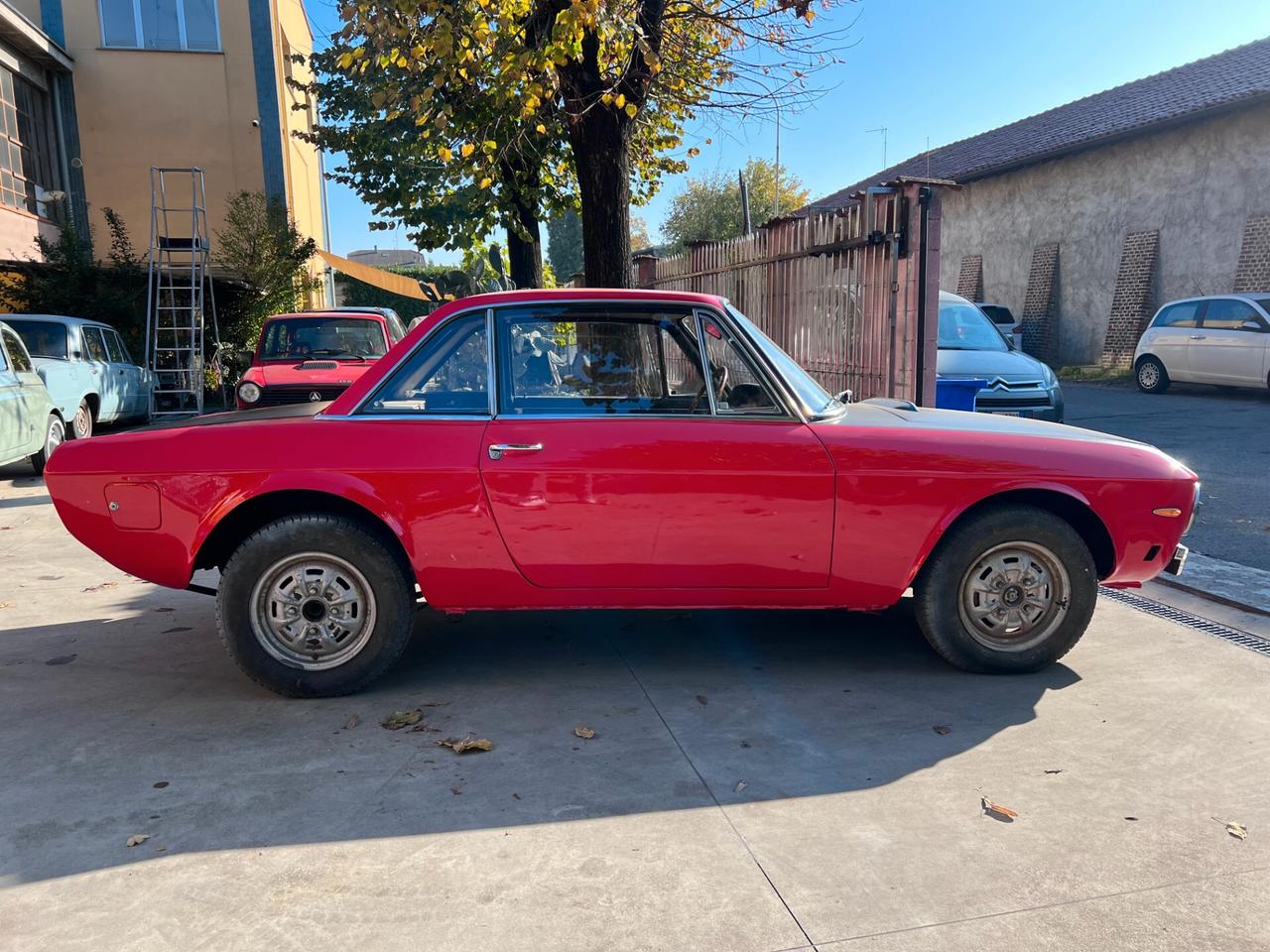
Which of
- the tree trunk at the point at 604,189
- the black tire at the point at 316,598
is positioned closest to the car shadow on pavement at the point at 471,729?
the black tire at the point at 316,598

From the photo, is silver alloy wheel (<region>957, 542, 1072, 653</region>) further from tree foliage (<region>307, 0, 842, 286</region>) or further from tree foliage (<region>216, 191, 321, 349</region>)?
tree foliage (<region>216, 191, 321, 349</region>)

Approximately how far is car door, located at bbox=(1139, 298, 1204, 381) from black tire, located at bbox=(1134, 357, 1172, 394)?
0.43ft

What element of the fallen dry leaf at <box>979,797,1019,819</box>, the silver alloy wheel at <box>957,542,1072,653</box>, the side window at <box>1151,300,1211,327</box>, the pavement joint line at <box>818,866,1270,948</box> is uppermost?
the side window at <box>1151,300,1211,327</box>

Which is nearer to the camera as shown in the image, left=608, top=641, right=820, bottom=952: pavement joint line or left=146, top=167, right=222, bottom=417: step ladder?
left=608, top=641, right=820, bottom=952: pavement joint line

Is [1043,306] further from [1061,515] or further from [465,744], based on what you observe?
[465,744]

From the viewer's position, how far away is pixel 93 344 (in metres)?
11.8

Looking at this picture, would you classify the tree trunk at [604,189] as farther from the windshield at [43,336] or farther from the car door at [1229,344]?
the car door at [1229,344]

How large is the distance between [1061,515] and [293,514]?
3343mm

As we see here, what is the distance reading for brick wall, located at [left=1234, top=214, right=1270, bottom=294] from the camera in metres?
18.7

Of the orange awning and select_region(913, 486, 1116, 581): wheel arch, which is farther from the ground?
the orange awning

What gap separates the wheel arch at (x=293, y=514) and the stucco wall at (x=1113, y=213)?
19.3 metres

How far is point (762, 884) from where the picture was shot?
2705 mm

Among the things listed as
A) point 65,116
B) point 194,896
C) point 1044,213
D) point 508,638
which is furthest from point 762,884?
point 1044,213

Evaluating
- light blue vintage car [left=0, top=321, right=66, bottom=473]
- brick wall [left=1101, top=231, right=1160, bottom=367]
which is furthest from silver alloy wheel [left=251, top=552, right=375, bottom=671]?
brick wall [left=1101, top=231, right=1160, bottom=367]
